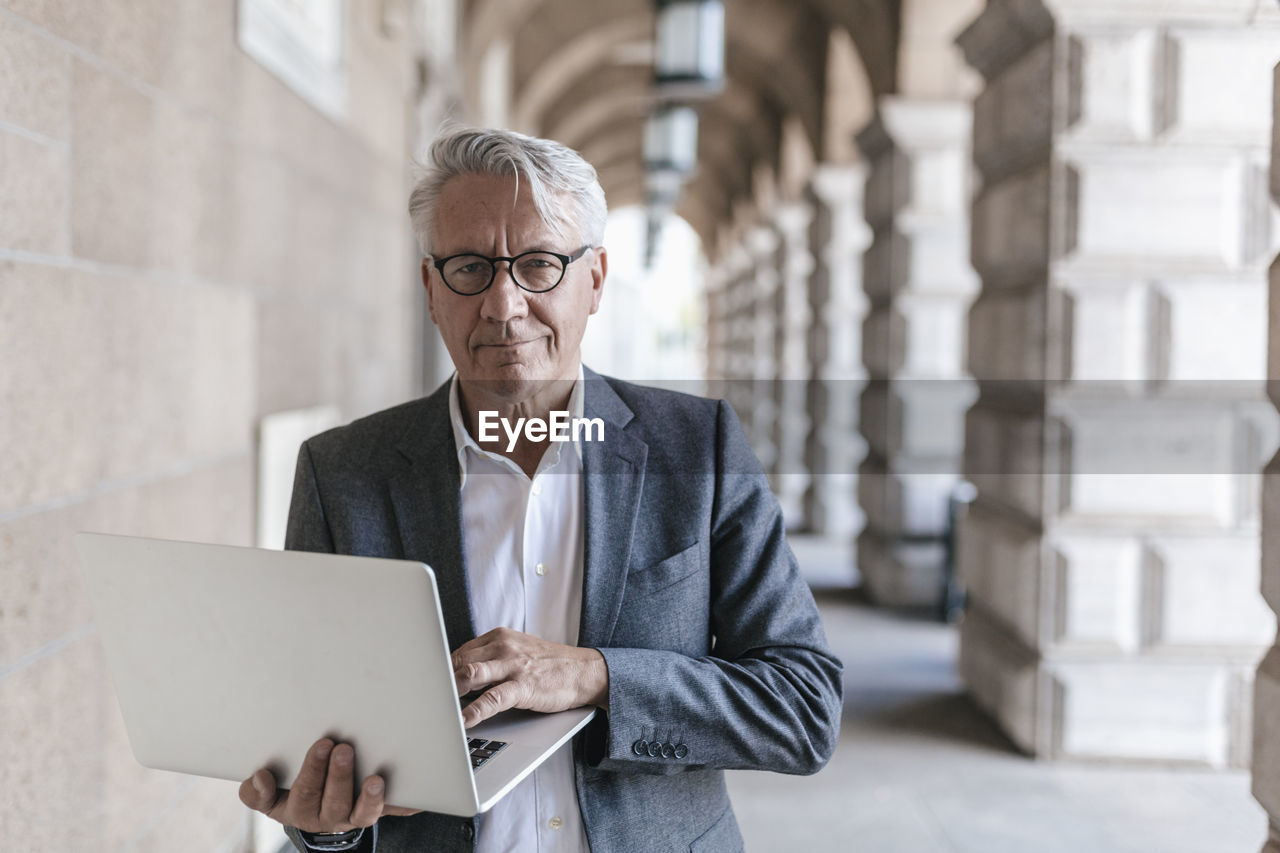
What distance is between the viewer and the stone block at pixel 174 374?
2.61m

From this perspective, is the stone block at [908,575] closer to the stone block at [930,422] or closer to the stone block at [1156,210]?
the stone block at [930,422]

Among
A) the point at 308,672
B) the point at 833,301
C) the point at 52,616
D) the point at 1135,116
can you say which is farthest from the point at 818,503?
the point at 308,672

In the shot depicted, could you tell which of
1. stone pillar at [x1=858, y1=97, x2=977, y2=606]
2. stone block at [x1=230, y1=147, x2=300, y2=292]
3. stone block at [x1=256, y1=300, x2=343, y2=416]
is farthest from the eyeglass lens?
stone pillar at [x1=858, y1=97, x2=977, y2=606]

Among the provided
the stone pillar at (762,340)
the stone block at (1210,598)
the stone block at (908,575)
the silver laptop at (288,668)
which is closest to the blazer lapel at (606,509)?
the silver laptop at (288,668)

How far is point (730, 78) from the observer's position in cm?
1623

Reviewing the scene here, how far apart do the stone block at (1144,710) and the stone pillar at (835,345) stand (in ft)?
19.9

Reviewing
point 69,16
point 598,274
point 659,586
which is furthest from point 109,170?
point 659,586

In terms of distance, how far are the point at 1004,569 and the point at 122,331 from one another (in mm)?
3669

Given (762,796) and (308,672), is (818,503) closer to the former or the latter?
(762,796)

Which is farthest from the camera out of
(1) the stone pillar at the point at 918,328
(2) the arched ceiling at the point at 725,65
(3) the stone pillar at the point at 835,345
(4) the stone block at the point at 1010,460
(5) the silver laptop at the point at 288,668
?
(3) the stone pillar at the point at 835,345

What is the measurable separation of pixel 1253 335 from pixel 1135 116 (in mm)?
963

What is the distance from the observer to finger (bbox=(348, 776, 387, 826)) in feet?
4.11

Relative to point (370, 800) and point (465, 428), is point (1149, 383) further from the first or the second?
point (370, 800)

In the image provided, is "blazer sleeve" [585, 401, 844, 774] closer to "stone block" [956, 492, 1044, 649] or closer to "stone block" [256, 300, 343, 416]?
"stone block" [256, 300, 343, 416]
